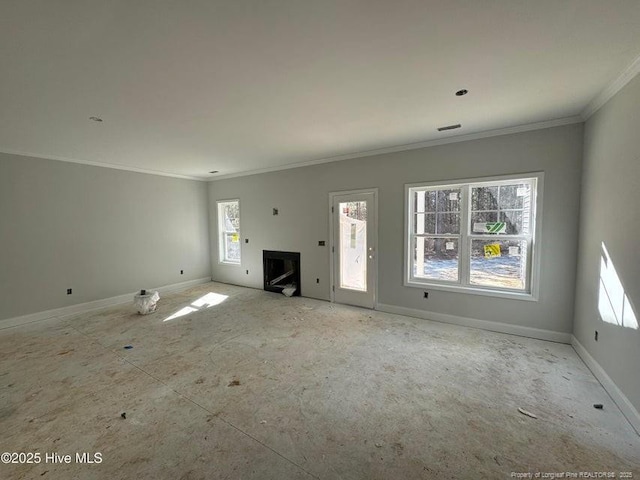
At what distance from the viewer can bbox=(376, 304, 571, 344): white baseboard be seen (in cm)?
319

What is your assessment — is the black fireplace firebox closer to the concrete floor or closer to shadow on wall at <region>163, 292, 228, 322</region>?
shadow on wall at <region>163, 292, 228, 322</region>

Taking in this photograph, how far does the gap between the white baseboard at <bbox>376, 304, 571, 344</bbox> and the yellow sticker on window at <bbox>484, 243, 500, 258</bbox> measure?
0.91 m

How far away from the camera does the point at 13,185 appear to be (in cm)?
385

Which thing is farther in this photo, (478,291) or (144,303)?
(144,303)

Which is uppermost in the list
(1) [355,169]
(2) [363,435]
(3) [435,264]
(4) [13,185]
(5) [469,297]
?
(1) [355,169]

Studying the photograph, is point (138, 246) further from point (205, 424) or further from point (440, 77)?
point (440, 77)

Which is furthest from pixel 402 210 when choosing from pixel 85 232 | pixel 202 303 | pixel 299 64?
pixel 85 232

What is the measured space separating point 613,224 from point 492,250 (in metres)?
1.33

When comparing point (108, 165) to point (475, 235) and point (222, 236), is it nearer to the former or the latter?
point (222, 236)

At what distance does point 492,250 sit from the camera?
11.7 ft

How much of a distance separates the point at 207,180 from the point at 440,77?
5899mm

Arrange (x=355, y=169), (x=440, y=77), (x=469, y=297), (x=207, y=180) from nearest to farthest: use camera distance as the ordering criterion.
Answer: (x=440, y=77) < (x=469, y=297) < (x=355, y=169) < (x=207, y=180)

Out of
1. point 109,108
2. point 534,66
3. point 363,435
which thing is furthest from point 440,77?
point 109,108

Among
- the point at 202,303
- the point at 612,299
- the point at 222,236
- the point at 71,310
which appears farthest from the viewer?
the point at 222,236
